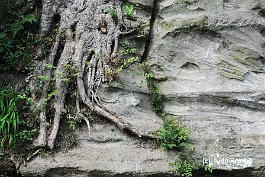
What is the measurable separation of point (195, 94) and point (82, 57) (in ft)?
5.88

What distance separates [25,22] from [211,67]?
119 inches

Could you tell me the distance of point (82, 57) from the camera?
6.17 metres

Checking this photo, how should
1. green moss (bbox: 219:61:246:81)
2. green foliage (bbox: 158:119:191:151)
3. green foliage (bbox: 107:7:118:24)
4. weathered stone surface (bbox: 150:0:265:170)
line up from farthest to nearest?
green foliage (bbox: 107:7:118:24), green moss (bbox: 219:61:246:81), weathered stone surface (bbox: 150:0:265:170), green foliage (bbox: 158:119:191:151)

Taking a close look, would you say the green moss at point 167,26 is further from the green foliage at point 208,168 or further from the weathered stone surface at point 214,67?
the green foliage at point 208,168

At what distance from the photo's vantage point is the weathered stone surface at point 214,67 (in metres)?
6.04

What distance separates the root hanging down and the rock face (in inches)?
7.8

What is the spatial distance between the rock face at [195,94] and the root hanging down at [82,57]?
0.20 meters

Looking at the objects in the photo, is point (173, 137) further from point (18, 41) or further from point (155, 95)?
point (18, 41)

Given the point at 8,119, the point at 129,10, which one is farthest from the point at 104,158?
the point at 129,10

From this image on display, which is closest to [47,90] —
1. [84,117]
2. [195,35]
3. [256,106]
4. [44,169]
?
[84,117]

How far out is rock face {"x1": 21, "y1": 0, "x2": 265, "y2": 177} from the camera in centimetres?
544

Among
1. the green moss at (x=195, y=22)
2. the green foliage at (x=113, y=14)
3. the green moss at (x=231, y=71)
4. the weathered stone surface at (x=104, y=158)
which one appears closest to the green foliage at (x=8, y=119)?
the weathered stone surface at (x=104, y=158)

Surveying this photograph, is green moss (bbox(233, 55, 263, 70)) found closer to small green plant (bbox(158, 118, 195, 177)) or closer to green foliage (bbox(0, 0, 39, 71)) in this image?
small green plant (bbox(158, 118, 195, 177))

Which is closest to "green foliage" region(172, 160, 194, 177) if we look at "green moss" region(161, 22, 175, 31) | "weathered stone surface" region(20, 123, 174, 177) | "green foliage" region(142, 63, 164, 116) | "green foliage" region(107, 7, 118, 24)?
"weathered stone surface" region(20, 123, 174, 177)
